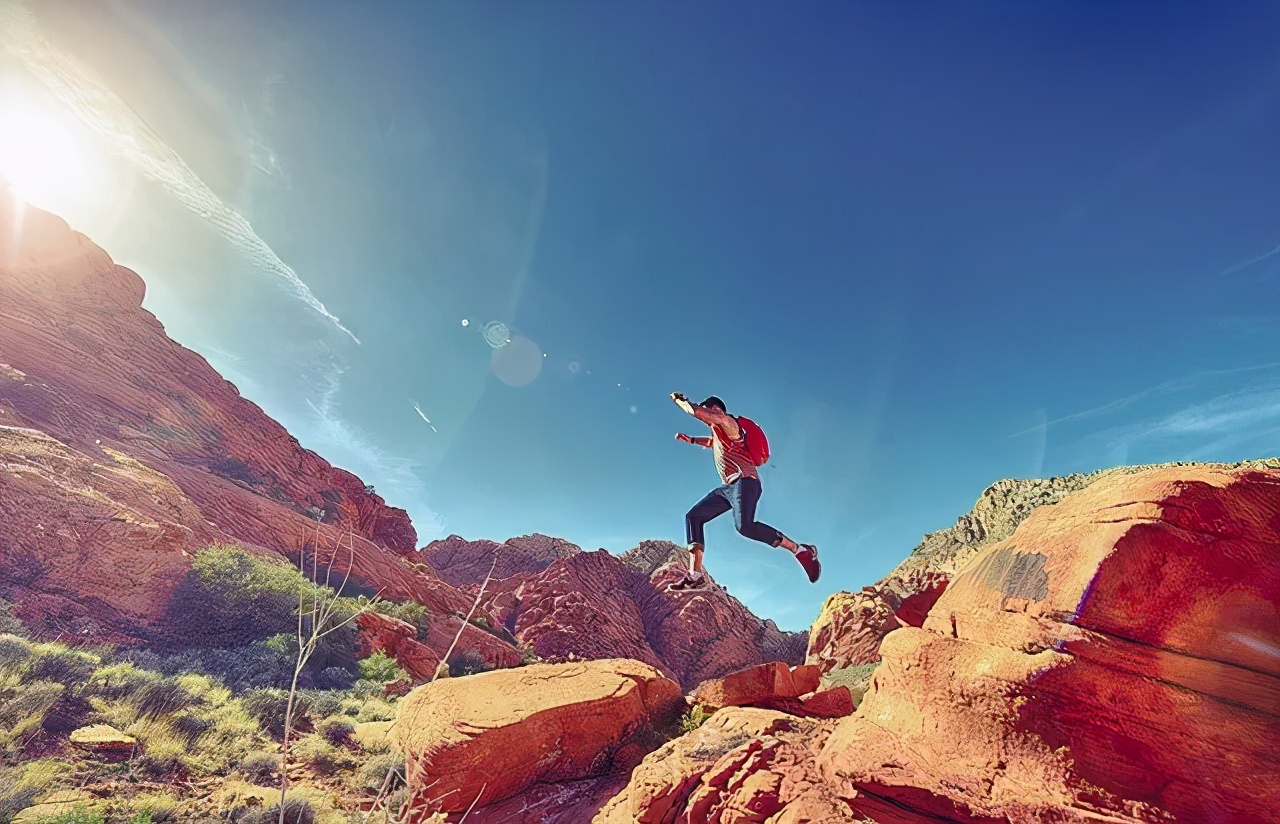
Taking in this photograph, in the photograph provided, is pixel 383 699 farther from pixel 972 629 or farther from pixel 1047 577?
pixel 1047 577

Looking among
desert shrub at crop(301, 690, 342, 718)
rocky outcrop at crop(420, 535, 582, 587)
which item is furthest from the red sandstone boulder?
rocky outcrop at crop(420, 535, 582, 587)

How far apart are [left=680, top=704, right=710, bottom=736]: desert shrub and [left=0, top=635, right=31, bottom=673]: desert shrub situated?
38.1ft

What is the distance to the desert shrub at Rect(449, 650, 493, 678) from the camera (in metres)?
20.4

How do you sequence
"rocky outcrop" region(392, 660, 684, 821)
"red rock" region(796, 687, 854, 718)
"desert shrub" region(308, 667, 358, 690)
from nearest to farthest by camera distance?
"rocky outcrop" region(392, 660, 684, 821) < "red rock" region(796, 687, 854, 718) < "desert shrub" region(308, 667, 358, 690)

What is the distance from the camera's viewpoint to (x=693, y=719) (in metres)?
9.95

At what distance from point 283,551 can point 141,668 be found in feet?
56.0

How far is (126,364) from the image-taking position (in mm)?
31812

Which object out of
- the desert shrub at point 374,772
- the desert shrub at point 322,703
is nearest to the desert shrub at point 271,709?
the desert shrub at point 322,703

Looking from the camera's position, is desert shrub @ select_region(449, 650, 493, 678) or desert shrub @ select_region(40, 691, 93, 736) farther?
desert shrub @ select_region(449, 650, 493, 678)

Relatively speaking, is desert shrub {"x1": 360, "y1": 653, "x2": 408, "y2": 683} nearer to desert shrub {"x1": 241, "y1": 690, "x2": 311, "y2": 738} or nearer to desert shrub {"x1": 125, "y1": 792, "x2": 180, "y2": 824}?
desert shrub {"x1": 241, "y1": 690, "x2": 311, "y2": 738}

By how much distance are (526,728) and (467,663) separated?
576 inches

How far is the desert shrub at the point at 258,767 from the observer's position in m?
7.78

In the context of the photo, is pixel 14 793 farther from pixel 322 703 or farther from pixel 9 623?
pixel 9 623

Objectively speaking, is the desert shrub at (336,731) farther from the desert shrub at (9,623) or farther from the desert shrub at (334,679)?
the desert shrub at (9,623)
